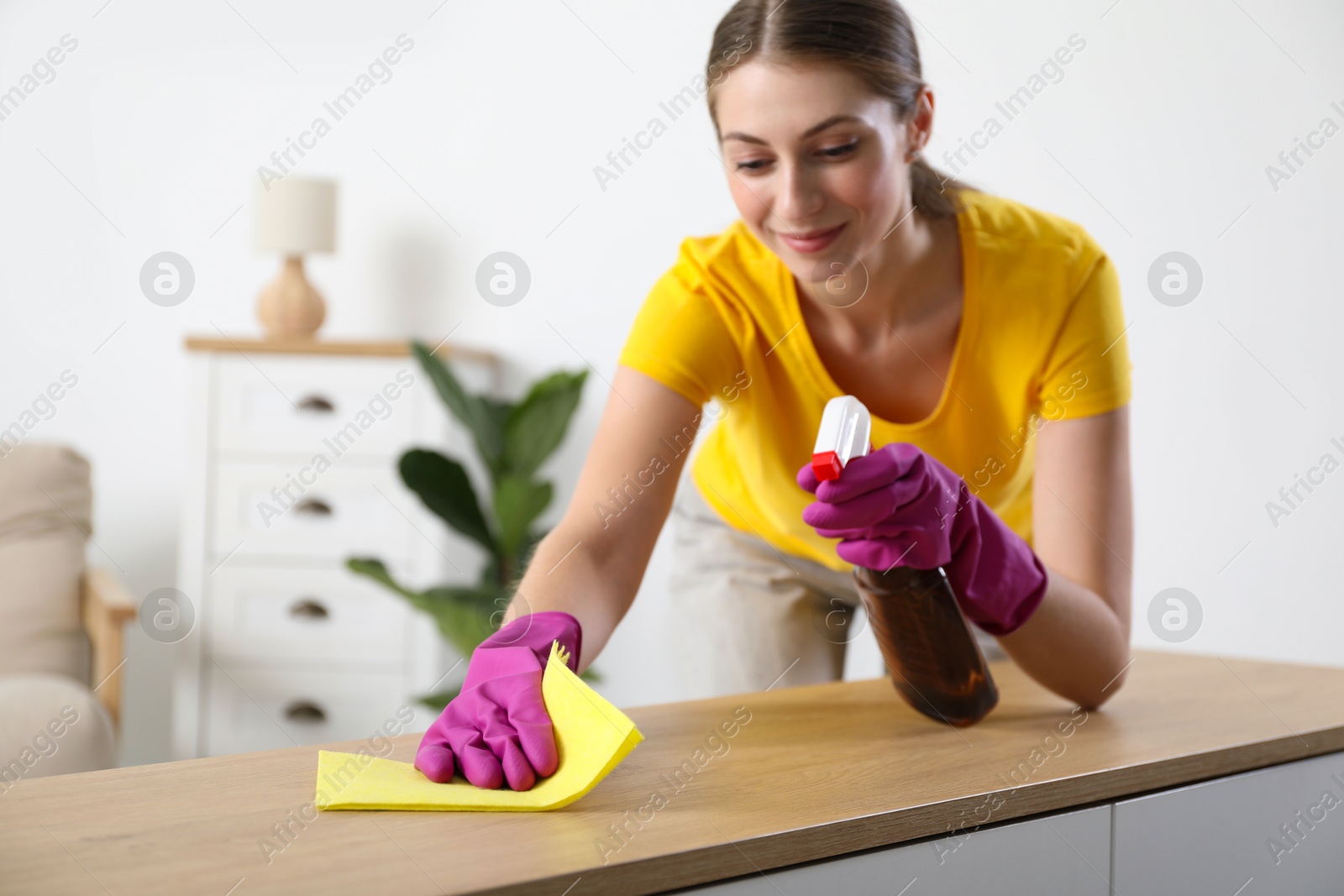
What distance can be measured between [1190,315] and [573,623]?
1.53 metres

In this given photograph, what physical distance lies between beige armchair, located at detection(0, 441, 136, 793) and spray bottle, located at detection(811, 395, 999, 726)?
4.57ft

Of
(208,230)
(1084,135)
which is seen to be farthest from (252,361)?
(1084,135)

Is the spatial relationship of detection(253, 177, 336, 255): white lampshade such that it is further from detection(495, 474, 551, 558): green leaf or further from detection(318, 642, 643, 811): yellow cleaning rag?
detection(318, 642, 643, 811): yellow cleaning rag

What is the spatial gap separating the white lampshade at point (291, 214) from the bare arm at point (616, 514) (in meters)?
1.79

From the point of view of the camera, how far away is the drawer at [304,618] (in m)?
2.51

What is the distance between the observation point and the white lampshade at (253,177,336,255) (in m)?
Result: 2.55

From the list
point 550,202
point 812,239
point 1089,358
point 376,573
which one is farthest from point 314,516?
point 1089,358

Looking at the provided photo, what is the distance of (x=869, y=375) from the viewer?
3.59 feet

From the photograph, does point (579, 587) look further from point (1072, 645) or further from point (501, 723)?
point (1072, 645)

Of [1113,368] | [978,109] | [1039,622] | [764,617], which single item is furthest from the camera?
[978,109]

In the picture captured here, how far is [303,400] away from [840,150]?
1819mm

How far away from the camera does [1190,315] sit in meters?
1.97

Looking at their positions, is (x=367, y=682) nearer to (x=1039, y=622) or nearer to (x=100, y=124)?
(x=100, y=124)

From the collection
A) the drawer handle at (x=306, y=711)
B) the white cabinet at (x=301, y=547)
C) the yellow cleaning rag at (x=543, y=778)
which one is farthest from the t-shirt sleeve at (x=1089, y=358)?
the drawer handle at (x=306, y=711)
